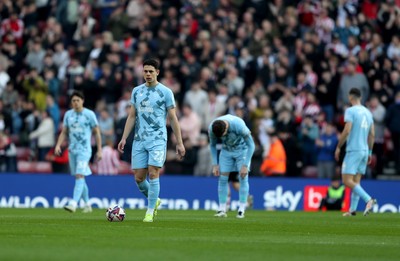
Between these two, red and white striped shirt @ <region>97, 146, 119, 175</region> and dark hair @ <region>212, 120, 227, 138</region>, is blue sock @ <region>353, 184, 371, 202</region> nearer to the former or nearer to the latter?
dark hair @ <region>212, 120, 227, 138</region>

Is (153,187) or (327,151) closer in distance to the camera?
(153,187)

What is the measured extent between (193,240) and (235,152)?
25.6 feet

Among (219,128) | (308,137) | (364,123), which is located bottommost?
(219,128)

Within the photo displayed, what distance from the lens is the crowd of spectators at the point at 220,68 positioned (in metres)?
31.9

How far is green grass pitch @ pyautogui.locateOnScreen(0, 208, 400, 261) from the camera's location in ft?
43.3

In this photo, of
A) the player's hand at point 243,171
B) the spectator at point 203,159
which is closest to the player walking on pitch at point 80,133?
the player's hand at point 243,171

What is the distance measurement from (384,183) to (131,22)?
11.2 m

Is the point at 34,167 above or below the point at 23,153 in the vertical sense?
below

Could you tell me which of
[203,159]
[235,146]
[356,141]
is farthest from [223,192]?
[203,159]

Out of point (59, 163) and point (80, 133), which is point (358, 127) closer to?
point (80, 133)

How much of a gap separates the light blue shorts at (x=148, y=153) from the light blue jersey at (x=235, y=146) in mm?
3671

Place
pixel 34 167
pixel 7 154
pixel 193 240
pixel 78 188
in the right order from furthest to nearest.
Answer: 1. pixel 34 167
2. pixel 7 154
3. pixel 78 188
4. pixel 193 240

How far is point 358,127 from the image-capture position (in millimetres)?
24734

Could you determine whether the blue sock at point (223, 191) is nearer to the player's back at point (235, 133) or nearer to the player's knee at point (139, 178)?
the player's back at point (235, 133)
